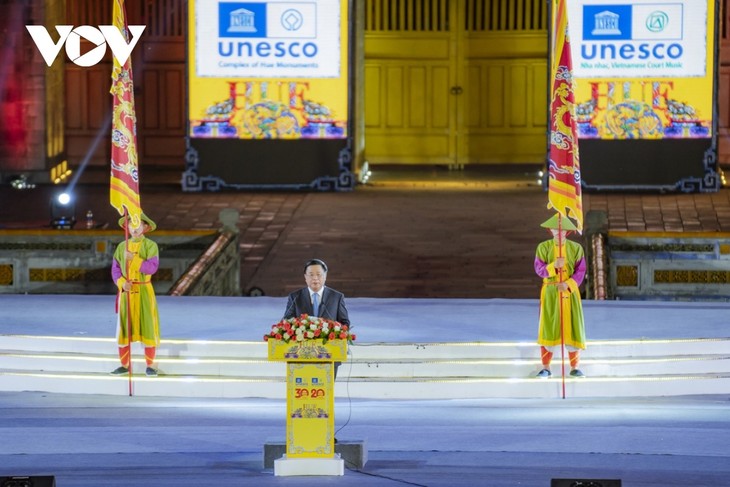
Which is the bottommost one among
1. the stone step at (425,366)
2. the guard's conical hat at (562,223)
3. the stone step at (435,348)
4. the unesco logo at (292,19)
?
the stone step at (425,366)

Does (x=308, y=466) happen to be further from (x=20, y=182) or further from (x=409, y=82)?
(x=409, y=82)

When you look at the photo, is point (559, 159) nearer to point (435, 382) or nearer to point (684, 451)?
point (435, 382)

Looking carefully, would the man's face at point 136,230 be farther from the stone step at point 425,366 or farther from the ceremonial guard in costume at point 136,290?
the stone step at point 425,366

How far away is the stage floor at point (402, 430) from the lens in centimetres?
948

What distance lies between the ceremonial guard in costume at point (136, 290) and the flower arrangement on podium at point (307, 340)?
244 centimetres

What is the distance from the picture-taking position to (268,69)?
2220cm

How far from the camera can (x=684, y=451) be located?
32.6 ft

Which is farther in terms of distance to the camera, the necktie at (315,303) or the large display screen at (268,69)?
the large display screen at (268,69)

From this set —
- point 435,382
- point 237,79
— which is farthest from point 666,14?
point 435,382

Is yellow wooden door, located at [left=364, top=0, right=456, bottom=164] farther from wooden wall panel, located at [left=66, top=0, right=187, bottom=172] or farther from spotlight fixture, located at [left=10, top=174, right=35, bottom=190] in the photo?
spotlight fixture, located at [left=10, top=174, right=35, bottom=190]

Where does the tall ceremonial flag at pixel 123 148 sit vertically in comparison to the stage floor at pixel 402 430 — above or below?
above

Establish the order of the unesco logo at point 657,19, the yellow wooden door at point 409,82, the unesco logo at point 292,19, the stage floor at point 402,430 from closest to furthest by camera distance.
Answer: the stage floor at point 402,430 < the unesco logo at point 657,19 < the unesco logo at point 292,19 < the yellow wooden door at point 409,82

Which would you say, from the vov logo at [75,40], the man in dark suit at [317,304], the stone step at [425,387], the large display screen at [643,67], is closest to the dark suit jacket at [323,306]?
the man in dark suit at [317,304]

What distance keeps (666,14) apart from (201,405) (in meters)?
12.2
